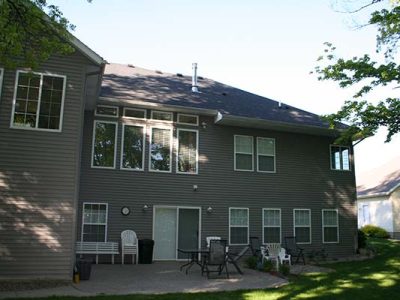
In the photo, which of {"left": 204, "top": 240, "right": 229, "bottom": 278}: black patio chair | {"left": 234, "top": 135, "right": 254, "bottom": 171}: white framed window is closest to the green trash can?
{"left": 204, "top": 240, "right": 229, "bottom": 278}: black patio chair

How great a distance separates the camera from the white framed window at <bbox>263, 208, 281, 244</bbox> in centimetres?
1564

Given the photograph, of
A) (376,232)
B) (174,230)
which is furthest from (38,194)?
(376,232)

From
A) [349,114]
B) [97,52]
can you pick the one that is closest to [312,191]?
[349,114]

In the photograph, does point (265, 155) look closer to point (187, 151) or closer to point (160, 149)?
point (187, 151)

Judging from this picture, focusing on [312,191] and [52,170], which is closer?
[52,170]

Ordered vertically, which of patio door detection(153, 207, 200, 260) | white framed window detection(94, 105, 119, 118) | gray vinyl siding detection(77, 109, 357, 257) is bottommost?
patio door detection(153, 207, 200, 260)

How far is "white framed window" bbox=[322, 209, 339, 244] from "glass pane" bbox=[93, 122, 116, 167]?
8.75 meters

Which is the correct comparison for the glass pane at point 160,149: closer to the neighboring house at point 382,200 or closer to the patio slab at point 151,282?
the patio slab at point 151,282

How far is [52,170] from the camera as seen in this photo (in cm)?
989

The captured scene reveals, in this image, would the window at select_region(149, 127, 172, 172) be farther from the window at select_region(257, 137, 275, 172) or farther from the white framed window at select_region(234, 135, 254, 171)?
the window at select_region(257, 137, 275, 172)

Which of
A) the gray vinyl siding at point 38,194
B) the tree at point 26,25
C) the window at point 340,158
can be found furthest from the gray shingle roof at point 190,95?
the tree at point 26,25

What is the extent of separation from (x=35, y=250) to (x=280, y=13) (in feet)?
28.5

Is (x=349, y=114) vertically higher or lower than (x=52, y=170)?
higher

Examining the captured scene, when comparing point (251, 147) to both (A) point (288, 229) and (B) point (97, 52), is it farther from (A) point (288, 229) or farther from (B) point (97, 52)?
(B) point (97, 52)
